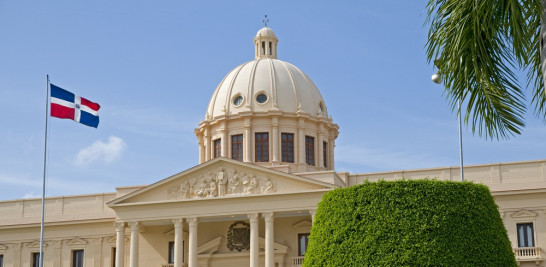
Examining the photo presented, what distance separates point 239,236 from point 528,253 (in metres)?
19.1

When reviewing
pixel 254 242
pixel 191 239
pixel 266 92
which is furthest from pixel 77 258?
pixel 266 92

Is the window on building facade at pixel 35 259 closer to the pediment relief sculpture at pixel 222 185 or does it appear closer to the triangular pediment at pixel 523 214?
the pediment relief sculpture at pixel 222 185

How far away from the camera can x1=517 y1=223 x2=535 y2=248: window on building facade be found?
49.9 metres

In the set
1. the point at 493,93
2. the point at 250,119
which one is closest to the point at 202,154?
the point at 250,119

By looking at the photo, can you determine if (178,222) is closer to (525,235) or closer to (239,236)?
(239,236)

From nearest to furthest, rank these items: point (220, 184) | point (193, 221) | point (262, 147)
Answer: point (193, 221), point (220, 184), point (262, 147)

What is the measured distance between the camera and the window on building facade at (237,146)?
6519cm

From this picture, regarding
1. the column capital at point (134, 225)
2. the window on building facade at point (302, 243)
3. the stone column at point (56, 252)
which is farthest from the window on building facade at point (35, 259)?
the window on building facade at point (302, 243)

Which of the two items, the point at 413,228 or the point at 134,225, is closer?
the point at 413,228

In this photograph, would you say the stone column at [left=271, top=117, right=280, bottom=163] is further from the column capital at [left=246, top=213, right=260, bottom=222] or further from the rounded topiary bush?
the rounded topiary bush

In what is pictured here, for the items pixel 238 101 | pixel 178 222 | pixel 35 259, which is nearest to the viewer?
pixel 178 222

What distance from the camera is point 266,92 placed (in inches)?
2618

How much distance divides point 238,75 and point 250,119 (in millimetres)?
4987

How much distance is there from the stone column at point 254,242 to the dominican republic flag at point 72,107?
1337cm
